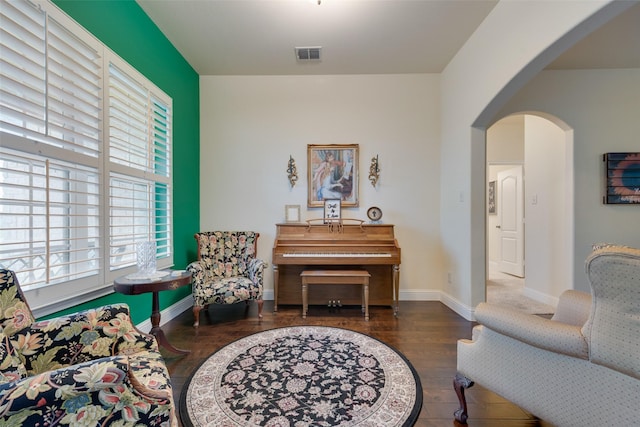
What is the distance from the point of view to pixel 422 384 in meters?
1.76

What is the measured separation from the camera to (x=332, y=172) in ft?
11.8

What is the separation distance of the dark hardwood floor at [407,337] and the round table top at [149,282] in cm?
63

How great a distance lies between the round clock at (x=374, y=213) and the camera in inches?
138

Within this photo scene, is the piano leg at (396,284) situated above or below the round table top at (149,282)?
below

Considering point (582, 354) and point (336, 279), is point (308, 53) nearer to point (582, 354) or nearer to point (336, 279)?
point (336, 279)

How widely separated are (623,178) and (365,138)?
290 centimetres

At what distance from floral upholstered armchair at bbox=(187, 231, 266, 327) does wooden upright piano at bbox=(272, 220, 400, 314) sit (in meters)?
0.30

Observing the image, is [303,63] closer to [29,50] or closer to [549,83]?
[29,50]

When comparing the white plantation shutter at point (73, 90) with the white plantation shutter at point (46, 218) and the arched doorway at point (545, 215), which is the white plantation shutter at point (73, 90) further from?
the arched doorway at point (545, 215)

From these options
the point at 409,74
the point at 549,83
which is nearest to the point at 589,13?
the point at 549,83

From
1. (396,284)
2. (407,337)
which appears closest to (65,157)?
(407,337)

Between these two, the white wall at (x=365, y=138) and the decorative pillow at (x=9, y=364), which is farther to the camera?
the white wall at (x=365, y=138)

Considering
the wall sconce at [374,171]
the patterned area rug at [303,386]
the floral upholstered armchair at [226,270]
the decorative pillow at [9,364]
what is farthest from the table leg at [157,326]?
the wall sconce at [374,171]

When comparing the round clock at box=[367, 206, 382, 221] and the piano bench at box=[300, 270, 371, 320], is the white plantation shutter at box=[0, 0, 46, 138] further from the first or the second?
the round clock at box=[367, 206, 382, 221]
